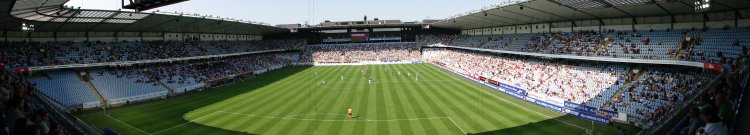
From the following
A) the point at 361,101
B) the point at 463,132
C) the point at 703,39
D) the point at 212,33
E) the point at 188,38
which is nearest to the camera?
the point at 463,132

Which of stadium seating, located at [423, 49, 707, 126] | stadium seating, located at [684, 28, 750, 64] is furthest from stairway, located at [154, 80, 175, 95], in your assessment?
stadium seating, located at [684, 28, 750, 64]

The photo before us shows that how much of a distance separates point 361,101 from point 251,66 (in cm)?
3706

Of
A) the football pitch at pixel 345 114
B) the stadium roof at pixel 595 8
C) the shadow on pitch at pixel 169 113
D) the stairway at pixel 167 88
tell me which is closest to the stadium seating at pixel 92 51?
the stairway at pixel 167 88

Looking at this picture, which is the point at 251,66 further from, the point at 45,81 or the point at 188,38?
the point at 45,81

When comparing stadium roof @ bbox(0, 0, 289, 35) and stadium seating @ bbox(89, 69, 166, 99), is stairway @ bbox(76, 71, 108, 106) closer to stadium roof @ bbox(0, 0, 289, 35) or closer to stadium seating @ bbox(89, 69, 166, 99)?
stadium seating @ bbox(89, 69, 166, 99)

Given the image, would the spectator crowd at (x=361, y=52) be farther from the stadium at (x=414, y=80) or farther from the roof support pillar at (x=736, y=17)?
the roof support pillar at (x=736, y=17)

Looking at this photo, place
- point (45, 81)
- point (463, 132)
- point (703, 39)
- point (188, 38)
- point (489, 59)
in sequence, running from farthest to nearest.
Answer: point (188, 38) < point (489, 59) < point (45, 81) < point (703, 39) < point (463, 132)

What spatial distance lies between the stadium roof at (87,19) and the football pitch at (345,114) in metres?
8.45

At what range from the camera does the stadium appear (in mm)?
22547

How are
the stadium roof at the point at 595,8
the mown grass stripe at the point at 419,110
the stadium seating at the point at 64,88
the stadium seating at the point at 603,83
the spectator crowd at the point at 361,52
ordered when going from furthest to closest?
the spectator crowd at the point at 361,52 < the stadium seating at the point at 64,88 < the stadium roof at the point at 595,8 < the stadium seating at the point at 603,83 < the mown grass stripe at the point at 419,110

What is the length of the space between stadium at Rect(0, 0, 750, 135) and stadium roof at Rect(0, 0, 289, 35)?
6.5 inches

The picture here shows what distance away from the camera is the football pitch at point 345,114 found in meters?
23.4

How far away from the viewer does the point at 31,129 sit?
6758 millimetres

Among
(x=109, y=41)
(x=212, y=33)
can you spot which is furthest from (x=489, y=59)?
(x=109, y=41)
